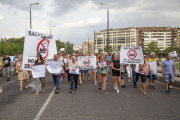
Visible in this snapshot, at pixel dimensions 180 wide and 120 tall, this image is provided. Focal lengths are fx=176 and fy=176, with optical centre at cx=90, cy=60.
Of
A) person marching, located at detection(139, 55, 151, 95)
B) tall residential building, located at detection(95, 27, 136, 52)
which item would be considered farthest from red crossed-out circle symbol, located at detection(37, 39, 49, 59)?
tall residential building, located at detection(95, 27, 136, 52)

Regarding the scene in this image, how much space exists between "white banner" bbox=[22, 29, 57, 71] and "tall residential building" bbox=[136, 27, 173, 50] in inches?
5531

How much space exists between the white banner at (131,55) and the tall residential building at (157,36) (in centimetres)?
13880

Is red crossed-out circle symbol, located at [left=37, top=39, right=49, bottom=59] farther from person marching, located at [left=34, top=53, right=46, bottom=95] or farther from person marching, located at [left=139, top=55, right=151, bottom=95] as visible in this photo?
person marching, located at [left=139, top=55, right=151, bottom=95]

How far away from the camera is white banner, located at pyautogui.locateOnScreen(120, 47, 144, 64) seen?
31.3 ft

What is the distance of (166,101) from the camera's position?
693cm

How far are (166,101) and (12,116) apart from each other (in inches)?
220

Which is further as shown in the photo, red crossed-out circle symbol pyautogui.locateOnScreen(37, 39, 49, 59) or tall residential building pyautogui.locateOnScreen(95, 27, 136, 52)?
tall residential building pyautogui.locateOnScreen(95, 27, 136, 52)

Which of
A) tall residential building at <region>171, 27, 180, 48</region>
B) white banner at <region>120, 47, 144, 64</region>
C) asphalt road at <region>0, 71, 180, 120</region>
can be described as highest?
tall residential building at <region>171, 27, 180, 48</region>

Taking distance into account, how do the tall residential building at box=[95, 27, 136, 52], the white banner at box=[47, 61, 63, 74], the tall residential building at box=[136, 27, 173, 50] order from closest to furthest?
the white banner at box=[47, 61, 63, 74], the tall residential building at box=[136, 27, 173, 50], the tall residential building at box=[95, 27, 136, 52]

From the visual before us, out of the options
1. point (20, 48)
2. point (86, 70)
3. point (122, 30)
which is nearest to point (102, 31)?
point (122, 30)

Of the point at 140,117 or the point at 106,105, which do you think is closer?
the point at 140,117

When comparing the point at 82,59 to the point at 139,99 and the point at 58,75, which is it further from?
the point at 139,99

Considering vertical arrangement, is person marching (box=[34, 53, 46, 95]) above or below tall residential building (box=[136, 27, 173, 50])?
below

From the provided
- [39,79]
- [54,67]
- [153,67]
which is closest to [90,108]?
[54,67]
